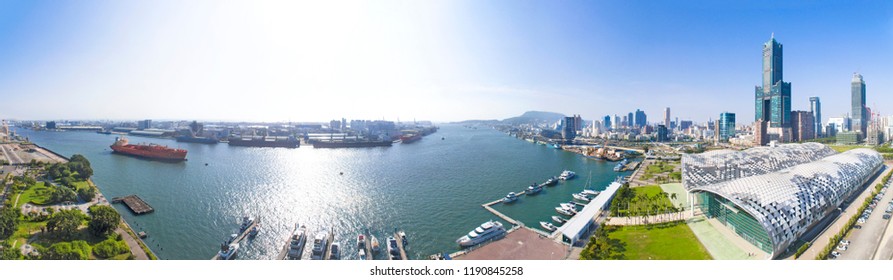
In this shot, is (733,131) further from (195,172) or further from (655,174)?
(195,172)

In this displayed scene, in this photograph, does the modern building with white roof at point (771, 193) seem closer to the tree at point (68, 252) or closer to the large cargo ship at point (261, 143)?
the tree at point (68, 252)

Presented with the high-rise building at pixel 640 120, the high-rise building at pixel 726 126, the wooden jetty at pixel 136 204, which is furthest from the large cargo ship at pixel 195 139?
the high-rise building at pixel 640 120

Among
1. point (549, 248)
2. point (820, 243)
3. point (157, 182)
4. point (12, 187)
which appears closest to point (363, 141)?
point (157, 182)

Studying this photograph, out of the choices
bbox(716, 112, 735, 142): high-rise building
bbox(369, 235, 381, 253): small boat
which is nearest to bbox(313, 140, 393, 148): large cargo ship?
bbox(369, 235, 381, 253): small boat

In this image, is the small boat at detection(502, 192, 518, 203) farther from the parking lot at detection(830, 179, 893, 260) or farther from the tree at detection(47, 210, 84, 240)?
the tree at detection(47, 210, 84, 240)

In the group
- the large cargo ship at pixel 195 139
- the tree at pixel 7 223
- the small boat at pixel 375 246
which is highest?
the large cargo ship at pixel 195 139

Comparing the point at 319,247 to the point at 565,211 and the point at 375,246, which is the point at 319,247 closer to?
the point at 375,246

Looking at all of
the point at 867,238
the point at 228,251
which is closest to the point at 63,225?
the point at 228,251
